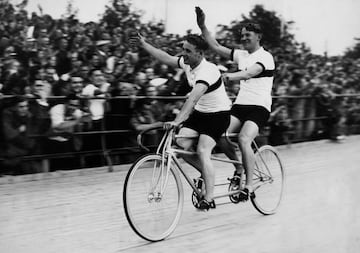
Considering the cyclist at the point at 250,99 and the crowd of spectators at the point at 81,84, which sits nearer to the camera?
the cyclist at the point at 250,99

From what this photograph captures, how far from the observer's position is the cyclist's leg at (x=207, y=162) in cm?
607

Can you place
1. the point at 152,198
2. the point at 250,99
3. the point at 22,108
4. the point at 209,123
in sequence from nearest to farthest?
1. the point at 152,198
2. the point at 209,123
3. the point at 250,99
4. the point at 22,108

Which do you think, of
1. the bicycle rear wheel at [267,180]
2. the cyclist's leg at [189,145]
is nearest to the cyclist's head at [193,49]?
the cyclist's leg at [189,145]

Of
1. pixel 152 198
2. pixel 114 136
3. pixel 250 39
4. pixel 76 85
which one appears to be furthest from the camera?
pixel 114 136

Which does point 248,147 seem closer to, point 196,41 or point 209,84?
point 209,84

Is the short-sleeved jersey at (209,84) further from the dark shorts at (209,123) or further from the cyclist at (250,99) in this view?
the cyclist at (250,99)

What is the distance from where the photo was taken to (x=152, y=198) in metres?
5.73

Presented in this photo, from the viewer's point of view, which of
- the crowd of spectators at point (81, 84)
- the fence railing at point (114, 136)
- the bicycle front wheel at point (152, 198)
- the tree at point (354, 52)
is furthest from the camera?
the tree at point (354, 52)

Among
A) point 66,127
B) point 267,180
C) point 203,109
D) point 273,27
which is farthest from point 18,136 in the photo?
point 273,27

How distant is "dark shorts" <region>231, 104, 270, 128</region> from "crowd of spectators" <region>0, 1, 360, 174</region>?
269cm

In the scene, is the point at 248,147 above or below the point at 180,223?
above

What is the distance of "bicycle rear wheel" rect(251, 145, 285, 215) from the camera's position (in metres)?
7.11

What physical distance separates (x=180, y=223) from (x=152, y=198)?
895 mm

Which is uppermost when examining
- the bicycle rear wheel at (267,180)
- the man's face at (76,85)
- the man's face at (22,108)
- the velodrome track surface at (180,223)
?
the man's face at (76,85)
